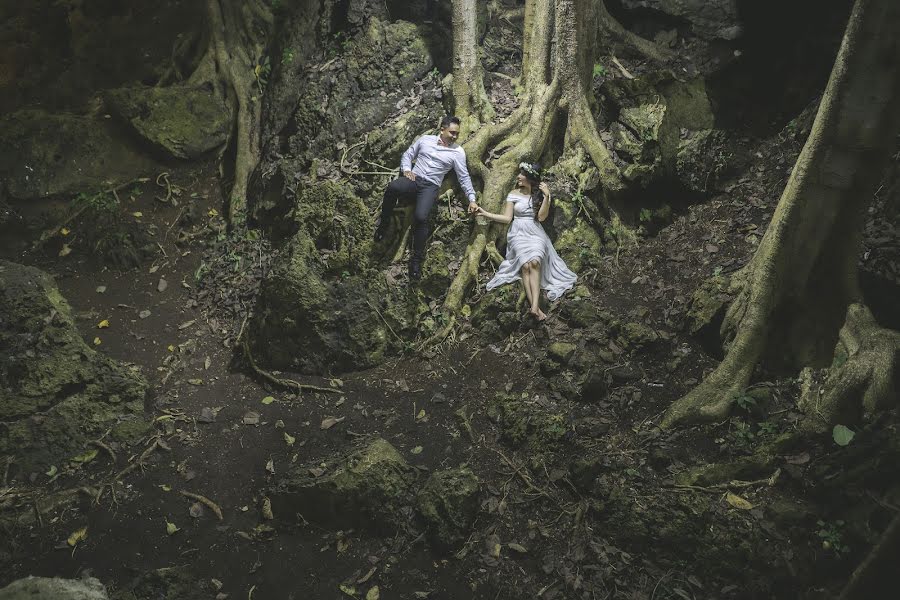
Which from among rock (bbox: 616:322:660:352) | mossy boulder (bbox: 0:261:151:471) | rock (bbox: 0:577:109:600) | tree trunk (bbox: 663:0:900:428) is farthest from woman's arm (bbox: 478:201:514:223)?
rock (bbox: 0:577:109:600)

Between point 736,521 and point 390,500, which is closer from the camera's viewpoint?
point 736,521

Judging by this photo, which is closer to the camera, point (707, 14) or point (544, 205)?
point (544, 205)

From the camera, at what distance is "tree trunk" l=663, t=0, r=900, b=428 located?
4.39m

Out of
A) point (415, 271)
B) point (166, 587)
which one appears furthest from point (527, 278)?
point (166, 587)

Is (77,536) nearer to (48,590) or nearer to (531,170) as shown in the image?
(48,590)

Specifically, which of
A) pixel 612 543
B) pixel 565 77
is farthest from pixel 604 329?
pixel 565 77

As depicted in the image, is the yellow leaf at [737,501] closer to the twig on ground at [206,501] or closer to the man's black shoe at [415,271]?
the man's black shoe at [415,271]

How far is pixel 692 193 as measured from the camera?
7.91m

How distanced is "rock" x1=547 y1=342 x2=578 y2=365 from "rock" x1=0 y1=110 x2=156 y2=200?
7586mm

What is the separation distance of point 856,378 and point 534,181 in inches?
167

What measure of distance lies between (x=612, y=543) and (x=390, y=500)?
2.10 metres

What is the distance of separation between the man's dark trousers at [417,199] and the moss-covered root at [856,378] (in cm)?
479

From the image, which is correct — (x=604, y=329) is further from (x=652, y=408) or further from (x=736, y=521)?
(x=736, y=521)

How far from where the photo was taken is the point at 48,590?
3.79 m
